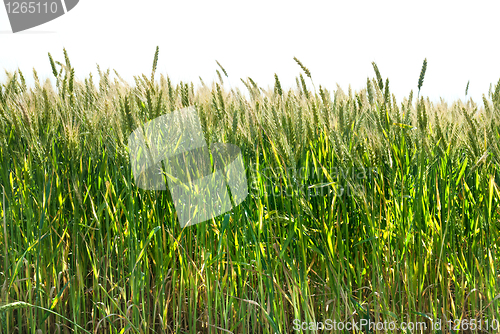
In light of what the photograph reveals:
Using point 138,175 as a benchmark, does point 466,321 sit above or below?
below

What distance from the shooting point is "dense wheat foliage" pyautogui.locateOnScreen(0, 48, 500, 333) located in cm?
114

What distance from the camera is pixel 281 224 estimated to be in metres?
1.27

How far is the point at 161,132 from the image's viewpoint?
4.54 ft

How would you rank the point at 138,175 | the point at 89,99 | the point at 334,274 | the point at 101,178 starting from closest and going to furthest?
1. the point at 334,274
2. the point at 138,175
3. the point at 101,178
4. the point at 89,99

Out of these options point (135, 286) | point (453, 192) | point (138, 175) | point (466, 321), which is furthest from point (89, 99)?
point (466, 321)

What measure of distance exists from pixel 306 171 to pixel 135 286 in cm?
64

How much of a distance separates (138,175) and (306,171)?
534 mm

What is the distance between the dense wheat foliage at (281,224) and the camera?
114 cm

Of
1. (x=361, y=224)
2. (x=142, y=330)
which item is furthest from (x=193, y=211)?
(x=361, y=224)

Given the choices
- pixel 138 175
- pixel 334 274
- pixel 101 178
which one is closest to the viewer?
pixel 334 274

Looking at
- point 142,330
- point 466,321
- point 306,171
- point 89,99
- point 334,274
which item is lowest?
point 466,321

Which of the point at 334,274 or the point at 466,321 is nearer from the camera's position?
the point at 334,274

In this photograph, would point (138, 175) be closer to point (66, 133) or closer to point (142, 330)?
point (66, 133)

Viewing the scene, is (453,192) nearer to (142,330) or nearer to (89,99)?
(142,330)
